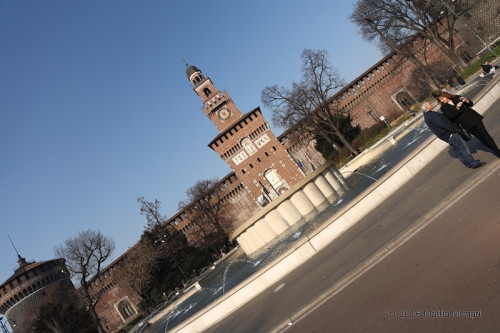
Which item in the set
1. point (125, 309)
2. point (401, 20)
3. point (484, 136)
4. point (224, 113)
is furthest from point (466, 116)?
point (125, 309)

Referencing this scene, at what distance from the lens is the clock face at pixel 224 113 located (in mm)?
45628

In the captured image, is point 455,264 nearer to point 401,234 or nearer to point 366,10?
point 401,234

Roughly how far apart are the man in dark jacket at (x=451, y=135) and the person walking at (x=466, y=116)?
0.19 metres

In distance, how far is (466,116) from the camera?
6.11 meters

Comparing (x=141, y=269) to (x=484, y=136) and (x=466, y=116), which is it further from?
(x=484, y=136)

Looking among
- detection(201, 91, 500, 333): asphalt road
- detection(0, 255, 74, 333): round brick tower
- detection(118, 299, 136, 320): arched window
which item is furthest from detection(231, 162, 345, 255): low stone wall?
detection(0, 255, 74, 333): round brick tower

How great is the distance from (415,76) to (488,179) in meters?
42.9

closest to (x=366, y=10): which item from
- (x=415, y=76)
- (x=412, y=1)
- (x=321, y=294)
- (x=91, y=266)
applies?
(x=412, y=1)

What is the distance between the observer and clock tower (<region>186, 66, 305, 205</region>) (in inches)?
1671

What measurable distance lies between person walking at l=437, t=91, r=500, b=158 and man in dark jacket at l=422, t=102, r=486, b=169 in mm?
193

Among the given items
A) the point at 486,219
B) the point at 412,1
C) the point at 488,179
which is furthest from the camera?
the point at 412,1

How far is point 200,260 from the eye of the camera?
36.6m

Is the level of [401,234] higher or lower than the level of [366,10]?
lower

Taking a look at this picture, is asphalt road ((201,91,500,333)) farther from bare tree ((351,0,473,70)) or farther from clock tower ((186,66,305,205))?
clock tower ((186,66,305,205))
